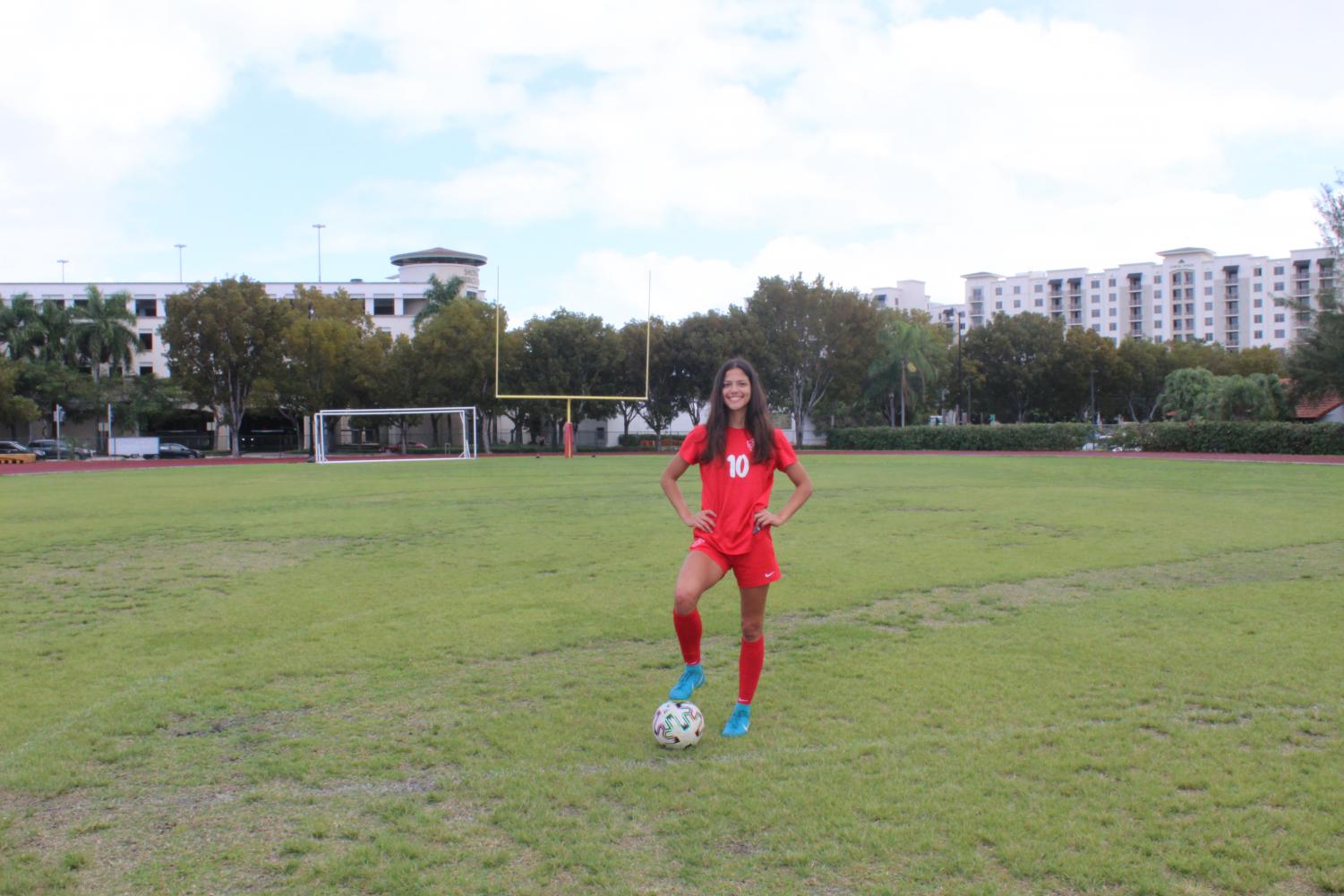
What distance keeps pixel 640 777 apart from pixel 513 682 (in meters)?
1.87

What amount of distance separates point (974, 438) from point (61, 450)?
45.5 m

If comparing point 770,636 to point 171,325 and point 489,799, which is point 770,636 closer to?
point 489,799

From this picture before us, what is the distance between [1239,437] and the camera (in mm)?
37344

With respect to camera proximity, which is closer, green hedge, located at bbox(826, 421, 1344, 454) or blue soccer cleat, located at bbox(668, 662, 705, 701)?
blue soccer cleat, located at bbox(668, 662, 705, 701)

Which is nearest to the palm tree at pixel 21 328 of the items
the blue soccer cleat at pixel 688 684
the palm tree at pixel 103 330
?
the palm tree at pixel 103 330

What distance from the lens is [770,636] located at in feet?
24.3

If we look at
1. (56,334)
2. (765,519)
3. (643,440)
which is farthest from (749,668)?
(56,334)

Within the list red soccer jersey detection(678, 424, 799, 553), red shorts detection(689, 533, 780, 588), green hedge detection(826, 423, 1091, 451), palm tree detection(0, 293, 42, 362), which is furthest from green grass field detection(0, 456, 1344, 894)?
palm tree detection(0, 293, 42, 362)

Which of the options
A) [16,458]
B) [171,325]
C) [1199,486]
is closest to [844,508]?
[1199,486]

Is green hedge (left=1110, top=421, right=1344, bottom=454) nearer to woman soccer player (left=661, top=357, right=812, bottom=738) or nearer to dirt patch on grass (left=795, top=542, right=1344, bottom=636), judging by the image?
dirt patch on grass (left=795, top=542, right=1344, bottom=636)

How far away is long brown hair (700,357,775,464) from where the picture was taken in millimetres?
5215

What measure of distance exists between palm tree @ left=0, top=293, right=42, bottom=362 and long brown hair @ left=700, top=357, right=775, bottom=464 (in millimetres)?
66911

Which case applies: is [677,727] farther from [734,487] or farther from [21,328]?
[21,328]

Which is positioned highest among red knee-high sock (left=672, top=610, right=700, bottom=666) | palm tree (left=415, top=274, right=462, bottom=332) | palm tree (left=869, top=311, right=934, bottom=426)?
palm tree (left=415, top=274, right=462, bottom=332)
